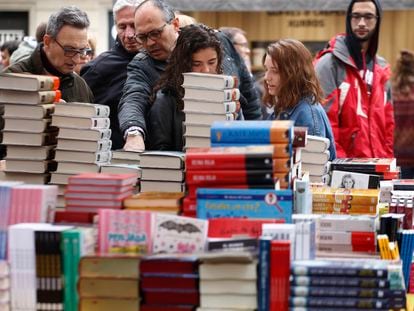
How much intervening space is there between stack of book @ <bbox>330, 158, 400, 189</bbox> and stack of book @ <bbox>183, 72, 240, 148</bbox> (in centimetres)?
71

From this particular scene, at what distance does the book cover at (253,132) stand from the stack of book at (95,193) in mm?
457

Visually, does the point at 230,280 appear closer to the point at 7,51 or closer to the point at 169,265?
the point at 169,265

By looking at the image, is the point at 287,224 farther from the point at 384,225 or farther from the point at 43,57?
the point at 43,57

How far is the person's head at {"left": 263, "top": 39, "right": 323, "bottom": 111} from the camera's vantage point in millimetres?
6891

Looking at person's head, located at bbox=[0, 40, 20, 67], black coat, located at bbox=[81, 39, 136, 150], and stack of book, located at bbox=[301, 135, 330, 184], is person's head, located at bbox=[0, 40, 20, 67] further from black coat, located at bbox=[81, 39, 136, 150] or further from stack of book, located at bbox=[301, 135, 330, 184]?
stack of book, located at bbox=[301, 135, 330, 184]

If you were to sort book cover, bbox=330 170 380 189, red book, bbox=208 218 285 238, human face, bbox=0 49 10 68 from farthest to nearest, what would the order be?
human face, bbox=0 49 10 68
book cover, bbox=330 170 380 189
red book, bbox=208 218 285 238

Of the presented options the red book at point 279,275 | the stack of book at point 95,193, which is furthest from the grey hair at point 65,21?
the red book at point 279,275

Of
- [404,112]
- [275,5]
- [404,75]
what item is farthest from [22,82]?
[275,5]

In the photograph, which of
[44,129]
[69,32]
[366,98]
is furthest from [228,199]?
[366,98]

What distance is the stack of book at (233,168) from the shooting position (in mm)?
4652

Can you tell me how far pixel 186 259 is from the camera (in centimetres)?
436

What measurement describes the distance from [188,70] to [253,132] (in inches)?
65.6

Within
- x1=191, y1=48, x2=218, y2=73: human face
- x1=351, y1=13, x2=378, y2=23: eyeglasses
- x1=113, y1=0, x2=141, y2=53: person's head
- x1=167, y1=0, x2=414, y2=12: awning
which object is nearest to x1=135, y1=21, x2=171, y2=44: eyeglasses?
x1=191, y1=48, x2=218, y2=73: human face

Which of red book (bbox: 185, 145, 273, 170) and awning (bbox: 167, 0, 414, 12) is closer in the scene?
red book (bbox: 185, 145, 273, 170)
